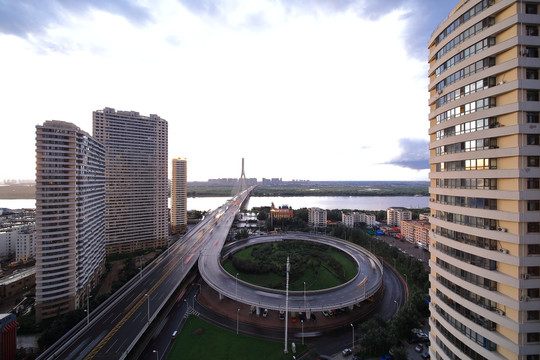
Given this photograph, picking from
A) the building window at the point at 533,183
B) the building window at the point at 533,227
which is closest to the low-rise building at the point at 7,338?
the building window at the point at 533,227

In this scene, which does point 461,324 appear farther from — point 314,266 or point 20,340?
point 20,340

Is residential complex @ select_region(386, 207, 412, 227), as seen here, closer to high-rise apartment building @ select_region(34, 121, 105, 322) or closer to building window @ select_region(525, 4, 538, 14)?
building window @ select_region(525, 4, 538, 14)

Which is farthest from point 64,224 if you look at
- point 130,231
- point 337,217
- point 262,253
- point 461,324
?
point 337,217

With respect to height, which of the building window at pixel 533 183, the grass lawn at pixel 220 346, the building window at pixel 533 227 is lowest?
the grass lawn at pixel 220 346

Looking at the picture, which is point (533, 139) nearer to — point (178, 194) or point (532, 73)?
point (532, 73)

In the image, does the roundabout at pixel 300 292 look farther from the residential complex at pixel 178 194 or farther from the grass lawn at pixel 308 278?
the residential complex at pixel 178 194

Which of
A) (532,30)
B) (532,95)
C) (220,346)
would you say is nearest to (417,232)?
(220,346)
